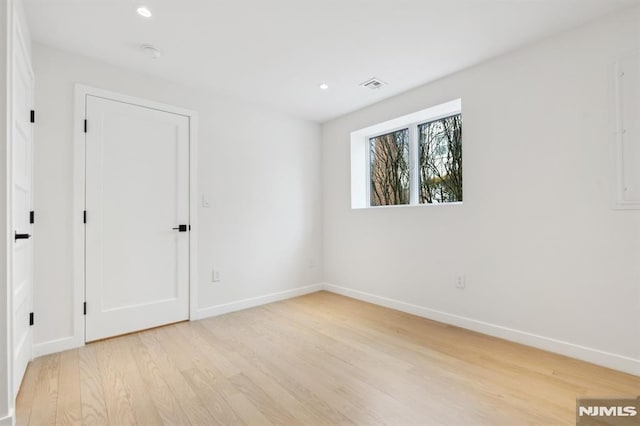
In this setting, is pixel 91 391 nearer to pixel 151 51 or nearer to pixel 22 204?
pixel 22 204

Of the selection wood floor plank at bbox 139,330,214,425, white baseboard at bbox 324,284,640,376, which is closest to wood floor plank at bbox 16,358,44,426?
wood floor plank at bbox 139,330,214,425

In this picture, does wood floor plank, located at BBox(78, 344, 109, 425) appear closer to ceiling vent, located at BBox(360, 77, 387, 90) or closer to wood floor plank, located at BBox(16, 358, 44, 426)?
wood floor plank, located at BBox(16, 358, 44, 426)

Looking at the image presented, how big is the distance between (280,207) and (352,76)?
1.85 metres

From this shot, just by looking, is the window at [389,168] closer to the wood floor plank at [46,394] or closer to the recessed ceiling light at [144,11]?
the recessed ceiling light at [144,11]

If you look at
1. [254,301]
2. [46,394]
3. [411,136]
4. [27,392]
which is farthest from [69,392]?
[411,136]

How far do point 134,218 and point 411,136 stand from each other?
3.16m

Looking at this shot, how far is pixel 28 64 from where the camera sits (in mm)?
2211

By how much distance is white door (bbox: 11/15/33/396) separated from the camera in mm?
1845

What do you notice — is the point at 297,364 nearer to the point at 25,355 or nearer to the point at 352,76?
the point at 25,355

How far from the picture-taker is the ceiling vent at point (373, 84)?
3.15 meters

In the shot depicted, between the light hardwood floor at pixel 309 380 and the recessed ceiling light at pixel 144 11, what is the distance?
8.12 feet

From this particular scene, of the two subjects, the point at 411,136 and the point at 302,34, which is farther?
the point at 411,136

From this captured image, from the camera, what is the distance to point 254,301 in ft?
12.2

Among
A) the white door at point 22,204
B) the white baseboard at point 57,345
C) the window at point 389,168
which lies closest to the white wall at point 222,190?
the white baseboard at point 57,345
